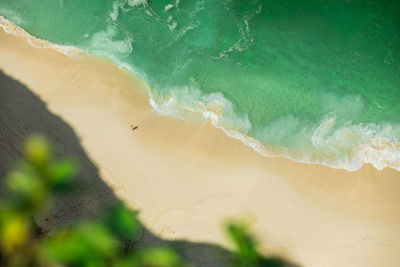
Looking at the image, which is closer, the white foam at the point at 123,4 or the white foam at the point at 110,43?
the white foam at the point at 110,43

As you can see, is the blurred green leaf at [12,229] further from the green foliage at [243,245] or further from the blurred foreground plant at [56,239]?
the green foliage at [243,245]

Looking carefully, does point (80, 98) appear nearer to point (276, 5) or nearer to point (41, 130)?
point (41, 130)

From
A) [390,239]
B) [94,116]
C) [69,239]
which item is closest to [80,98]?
[94,116]

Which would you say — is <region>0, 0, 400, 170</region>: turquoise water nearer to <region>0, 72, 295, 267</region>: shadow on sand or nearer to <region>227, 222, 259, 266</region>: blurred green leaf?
<region>0, 72, 295, 267</region>: shadow on sand

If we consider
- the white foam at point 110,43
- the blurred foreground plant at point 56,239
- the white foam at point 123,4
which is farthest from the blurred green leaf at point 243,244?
the white foam at point 123,4

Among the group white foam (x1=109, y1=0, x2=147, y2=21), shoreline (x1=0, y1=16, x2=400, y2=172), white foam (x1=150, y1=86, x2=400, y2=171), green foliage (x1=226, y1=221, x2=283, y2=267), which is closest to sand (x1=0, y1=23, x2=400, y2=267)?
shoreline (x1=0, y1=16, x2=400, y2=172)

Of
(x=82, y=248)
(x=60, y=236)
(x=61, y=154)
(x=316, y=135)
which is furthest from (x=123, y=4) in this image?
(x=82, y=248)
